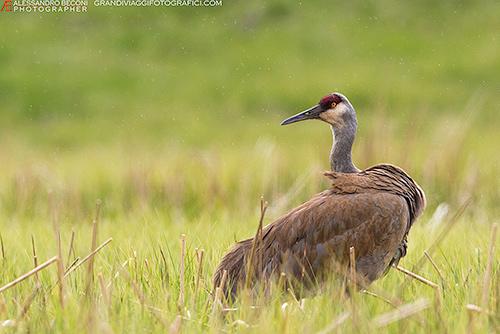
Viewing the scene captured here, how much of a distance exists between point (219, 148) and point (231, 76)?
4640 millimetres

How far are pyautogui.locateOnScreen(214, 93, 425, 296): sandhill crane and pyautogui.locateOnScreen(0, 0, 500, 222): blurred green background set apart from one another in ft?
15.1

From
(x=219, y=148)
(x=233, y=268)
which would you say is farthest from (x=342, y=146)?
(x=219, y=148)

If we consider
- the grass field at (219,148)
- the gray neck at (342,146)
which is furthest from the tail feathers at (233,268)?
the gray neck at (342,146)

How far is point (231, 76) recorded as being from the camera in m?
16.1

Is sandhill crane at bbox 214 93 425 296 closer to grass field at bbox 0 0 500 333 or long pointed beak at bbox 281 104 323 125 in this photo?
grass field at bbox 0 0 500 333

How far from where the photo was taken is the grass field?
3.47 m

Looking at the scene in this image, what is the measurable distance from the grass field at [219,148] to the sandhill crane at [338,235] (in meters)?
0.15

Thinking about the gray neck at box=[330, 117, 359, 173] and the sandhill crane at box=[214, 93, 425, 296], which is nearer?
the sandhill crane at box=[214, 93, 425, 296]

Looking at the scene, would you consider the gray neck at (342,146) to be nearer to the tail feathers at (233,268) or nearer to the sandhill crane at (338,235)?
the sandhill crane at (338,235)

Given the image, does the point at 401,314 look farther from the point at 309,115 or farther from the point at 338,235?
the point at 309,115

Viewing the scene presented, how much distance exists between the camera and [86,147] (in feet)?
43.7

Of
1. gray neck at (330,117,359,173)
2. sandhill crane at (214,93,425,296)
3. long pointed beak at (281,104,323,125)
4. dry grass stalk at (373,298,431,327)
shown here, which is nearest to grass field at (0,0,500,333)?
dry grass stalk at (373,298,431,327)

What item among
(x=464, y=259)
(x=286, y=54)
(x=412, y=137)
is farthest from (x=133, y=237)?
(x=286, y=54)

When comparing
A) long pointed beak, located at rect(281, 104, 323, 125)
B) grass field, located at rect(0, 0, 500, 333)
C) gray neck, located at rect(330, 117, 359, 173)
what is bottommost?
grass field, located at rect(0, 0, 500, 333)
